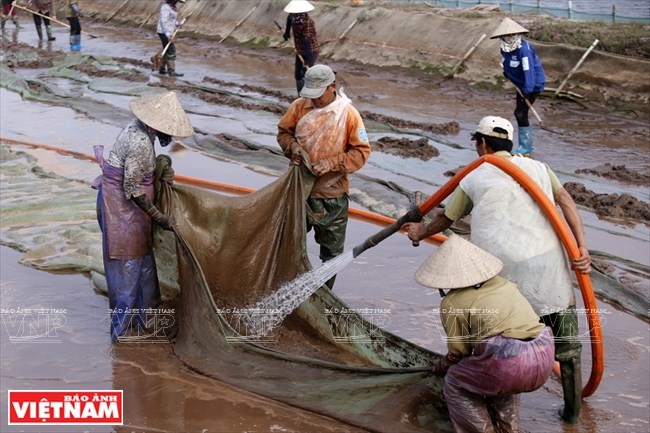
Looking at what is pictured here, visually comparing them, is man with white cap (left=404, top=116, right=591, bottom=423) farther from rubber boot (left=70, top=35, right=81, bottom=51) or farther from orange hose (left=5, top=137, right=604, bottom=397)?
rubber boot (left=70, top=35, right=81, bottom=51)

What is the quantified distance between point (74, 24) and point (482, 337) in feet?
56.0

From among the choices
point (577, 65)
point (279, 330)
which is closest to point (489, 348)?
point (279, 330)

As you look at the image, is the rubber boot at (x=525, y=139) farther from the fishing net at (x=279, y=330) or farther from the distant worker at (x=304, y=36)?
the fishing net at (x=279, y=330)

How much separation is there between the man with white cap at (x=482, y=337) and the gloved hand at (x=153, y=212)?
1715 millimetres

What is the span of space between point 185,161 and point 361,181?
2286mm

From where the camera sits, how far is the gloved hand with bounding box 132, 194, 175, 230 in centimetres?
477

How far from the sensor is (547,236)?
405 centimetres

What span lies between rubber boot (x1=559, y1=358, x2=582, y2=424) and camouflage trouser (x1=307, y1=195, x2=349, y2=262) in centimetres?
175

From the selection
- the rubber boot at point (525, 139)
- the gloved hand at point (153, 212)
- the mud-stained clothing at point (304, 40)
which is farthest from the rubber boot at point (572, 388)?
the mud-stained clothing at point (304, 40)

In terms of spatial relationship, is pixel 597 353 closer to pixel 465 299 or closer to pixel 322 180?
pixel 465 299

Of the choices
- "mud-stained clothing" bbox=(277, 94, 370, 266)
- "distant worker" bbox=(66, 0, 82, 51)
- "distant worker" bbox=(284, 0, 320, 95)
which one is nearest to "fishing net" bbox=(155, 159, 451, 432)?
"mud-stained clothing" bbox=(277, 94, 370, 266)

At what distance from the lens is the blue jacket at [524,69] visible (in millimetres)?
9312

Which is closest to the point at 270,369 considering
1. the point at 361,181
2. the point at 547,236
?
the point at 547,236

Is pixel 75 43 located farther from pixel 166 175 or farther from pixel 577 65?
pixel 166 175
